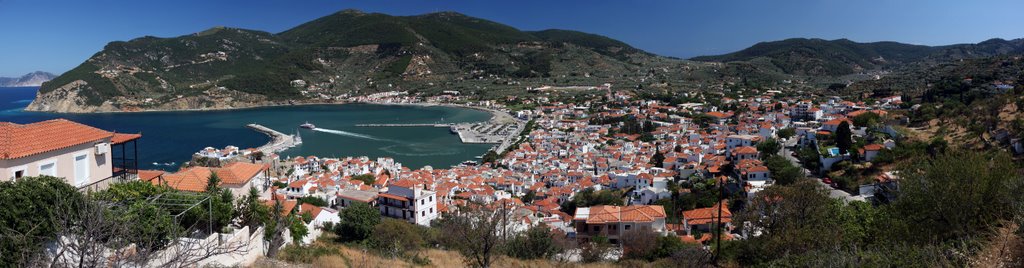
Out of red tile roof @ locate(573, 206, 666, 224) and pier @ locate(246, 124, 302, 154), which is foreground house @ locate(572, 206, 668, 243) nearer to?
red tile roof @ locate(573, 206, 666, 224)

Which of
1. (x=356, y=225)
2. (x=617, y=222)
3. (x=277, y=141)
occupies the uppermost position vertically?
(x=277, y=141)

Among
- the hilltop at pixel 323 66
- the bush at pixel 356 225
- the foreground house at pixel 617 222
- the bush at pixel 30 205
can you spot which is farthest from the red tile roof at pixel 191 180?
the hilltop at pixel 323 66

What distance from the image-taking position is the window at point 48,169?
22.6 feet

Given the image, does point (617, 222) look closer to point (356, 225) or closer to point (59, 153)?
point (356, 225)

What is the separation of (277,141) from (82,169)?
37790 millimetres

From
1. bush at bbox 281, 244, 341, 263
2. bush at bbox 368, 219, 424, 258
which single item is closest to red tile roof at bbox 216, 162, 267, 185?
bush at bbox 281, 244, 341, 263

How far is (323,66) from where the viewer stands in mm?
102250

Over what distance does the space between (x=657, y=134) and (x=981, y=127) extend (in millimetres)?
21123

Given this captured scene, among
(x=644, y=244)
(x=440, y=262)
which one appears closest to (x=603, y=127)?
(x=644, y=244)

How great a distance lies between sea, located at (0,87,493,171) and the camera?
3777 centimetres

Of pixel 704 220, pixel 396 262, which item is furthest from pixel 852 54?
pixel 396 262

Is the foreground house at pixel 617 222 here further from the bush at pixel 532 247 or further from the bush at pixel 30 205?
the bush at pixel 30 205

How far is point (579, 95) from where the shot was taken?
73.4 m

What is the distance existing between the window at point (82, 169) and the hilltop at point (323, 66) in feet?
245
